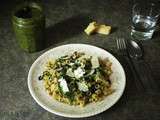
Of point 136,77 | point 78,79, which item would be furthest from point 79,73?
point 136,77

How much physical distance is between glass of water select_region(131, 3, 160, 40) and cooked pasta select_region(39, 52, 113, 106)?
20 cm

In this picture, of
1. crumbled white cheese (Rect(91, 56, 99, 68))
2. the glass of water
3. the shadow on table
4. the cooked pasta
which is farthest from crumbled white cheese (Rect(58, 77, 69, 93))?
the glass of water

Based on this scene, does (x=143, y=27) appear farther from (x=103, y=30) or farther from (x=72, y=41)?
(x=72, y=41)

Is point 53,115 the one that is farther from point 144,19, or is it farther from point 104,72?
point 144,19

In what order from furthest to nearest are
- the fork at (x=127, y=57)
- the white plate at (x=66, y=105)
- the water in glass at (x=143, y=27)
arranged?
the water in glass at (x=143, y=27) < the fork at (x=127, y=57) < the white plate at (x=66, y=105)

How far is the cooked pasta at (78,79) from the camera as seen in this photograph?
2.89 feet

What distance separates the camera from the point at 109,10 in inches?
49.3

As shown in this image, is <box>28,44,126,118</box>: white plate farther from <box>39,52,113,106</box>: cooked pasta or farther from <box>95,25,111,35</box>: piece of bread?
<box>95,25,111,35</box>: piece of bread

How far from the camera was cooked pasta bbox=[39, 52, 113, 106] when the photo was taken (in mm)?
881

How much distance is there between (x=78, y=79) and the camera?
2.97ft

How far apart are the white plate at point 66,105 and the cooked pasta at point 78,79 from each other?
0.01 metres

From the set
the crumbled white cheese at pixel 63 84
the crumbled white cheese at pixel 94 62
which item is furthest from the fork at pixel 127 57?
the crumbled white cheese at pixel 63 84

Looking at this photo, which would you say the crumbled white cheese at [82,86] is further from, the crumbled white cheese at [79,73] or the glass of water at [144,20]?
the glass of water at [144,20]

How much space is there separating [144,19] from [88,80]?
39 cm
